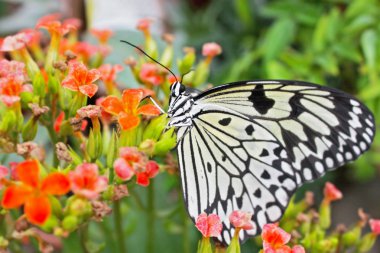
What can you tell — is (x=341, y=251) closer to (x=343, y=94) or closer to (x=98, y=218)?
(x=343, y=94)

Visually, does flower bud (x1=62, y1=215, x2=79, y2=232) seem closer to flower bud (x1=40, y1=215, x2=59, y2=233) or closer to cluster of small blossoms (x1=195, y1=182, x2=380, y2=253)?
flower bud (x1=40, y1=215, x2=59, y2=233)

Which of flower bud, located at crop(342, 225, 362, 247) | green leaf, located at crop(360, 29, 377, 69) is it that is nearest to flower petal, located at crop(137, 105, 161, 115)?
flower bud, located at crop(342, 225, 362, 247)

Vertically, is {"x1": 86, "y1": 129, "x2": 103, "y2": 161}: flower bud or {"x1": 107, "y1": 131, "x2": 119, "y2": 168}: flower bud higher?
{"x1": 86, "y1": 129, "x2": 103, "y2": 161}: flower bud

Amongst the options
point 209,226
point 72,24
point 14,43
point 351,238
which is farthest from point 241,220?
point 72,24

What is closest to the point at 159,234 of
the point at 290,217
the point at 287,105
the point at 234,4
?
the point at 290,217

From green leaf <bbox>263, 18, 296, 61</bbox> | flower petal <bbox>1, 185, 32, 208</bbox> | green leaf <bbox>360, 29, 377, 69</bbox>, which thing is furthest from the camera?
green leaf <bbox>263, 18, 296, 61</bbox>

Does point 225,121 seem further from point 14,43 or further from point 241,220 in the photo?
point 14,43
